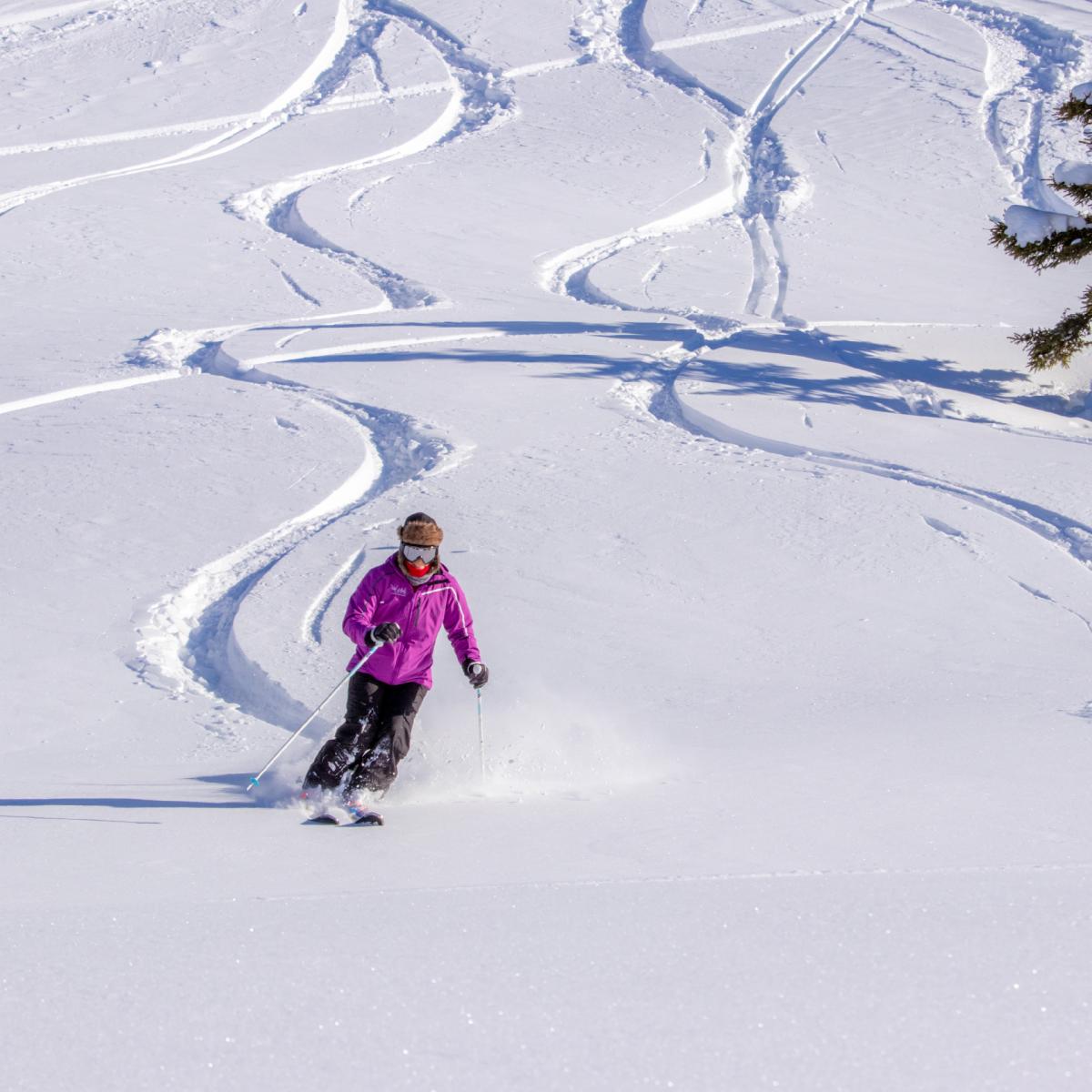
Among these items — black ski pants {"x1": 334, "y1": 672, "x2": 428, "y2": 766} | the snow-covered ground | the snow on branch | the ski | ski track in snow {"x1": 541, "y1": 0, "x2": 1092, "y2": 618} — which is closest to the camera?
the snow-covered ground

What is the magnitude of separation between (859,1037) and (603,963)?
629mm

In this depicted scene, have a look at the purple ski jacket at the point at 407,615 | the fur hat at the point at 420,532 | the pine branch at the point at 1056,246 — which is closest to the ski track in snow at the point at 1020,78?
the pine branch at the point at 1056,246

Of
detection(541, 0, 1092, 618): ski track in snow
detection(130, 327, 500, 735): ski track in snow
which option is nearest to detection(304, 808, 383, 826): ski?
detection(130, 327, 500, 735): ski track in snow

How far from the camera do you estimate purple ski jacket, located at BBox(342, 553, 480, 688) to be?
5668 millimetres

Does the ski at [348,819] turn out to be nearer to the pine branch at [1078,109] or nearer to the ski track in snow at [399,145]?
the pine branch at [1078,109]

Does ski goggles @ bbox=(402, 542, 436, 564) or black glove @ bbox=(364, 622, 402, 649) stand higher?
ski goggles @ bbox=(402, 542, 436, 564)

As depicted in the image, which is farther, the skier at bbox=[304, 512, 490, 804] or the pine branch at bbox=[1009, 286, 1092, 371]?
the pine branch at bbox=[1009, 286, 1092, 371]

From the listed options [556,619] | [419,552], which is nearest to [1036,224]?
[556,619]

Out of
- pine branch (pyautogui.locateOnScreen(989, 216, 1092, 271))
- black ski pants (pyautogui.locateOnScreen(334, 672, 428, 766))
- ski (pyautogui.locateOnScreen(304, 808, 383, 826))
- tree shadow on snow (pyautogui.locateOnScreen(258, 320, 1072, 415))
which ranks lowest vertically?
tree shadow on snow (pyautogui.locateOnScreen(258, 320, 1072, 415))

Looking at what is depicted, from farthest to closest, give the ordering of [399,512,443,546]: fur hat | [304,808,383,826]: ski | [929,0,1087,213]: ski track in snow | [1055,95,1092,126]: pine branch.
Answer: [929,0,1087,213]: ski track in snow, [1055,95,1092,126]: pine branch, [399,512,443,546]: fur hat, [304,808,383,826]: ski

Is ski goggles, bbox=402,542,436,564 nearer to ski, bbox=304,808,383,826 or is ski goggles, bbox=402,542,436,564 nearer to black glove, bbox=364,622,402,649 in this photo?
black glove, bbox=364,622,402,649

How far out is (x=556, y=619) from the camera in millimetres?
8266

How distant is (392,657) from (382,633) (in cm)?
32

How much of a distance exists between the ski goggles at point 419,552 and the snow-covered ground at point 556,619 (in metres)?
1.09
